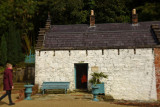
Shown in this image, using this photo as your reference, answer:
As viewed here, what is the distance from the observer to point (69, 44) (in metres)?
14.5

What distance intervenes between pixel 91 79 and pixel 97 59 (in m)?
1.45

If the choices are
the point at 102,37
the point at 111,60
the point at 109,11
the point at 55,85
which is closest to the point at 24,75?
the point at 55,85

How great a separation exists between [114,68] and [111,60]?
0.59 metres

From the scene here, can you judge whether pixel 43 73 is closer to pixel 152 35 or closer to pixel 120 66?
pixel 120 66

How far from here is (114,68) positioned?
13.9 meters

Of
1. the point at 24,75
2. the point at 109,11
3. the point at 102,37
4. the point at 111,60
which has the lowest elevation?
the point at 24,75

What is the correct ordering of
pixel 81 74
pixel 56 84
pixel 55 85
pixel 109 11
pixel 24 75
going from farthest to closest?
1. pixel 109 11
2. pixel 24 75
3. pixel 81 74
4. pixel 56 84
5. pixel 55 85

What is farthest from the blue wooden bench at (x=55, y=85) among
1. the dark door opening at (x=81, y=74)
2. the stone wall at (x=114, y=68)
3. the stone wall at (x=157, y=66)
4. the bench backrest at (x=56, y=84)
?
the stone wall at (x=157, y=66)

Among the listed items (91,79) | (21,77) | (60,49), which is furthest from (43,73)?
(21,77)

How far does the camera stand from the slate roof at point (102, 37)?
14.2m

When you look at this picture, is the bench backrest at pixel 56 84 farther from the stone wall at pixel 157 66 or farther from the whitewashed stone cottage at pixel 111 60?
the stone wall at pixel 157 66

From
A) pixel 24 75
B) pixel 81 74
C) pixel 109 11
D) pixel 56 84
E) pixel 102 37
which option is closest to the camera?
pixel 56 84

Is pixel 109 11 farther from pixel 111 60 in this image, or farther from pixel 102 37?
pixel 111 60

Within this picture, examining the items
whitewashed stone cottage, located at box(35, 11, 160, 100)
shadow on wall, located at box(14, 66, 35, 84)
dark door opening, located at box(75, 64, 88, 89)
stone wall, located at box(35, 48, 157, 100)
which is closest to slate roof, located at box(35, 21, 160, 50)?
Answer: whitewashed stone cottage, located at box(35, 11, 160, 100)
